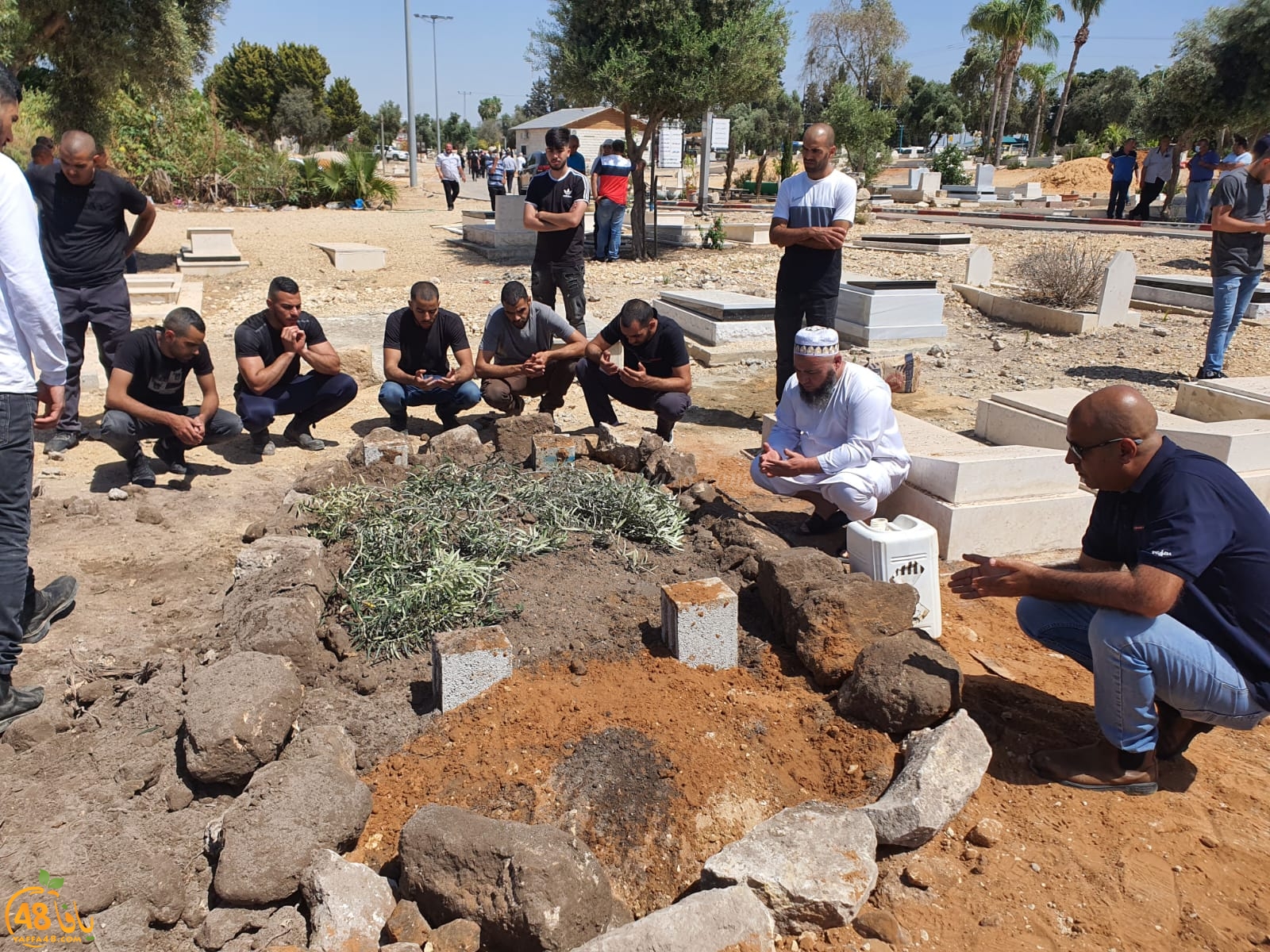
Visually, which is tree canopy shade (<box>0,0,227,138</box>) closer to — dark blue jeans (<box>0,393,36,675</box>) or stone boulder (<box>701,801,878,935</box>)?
dark blue jeans (<box>0,393,36,675</box>)

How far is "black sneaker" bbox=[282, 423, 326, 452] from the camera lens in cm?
595

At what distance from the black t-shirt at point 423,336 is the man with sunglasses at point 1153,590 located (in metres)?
4.09

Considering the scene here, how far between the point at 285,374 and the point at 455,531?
7.99 ft

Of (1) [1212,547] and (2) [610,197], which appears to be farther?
(2) [610,197]

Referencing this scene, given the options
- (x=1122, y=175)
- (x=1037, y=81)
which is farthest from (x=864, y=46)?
(x=1122, y=175)

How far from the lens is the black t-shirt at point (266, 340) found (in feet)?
18.3

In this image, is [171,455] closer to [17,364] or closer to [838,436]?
[17,364]

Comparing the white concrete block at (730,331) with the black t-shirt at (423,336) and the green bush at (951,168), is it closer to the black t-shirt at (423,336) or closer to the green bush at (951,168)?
the black t-shirt at (423,336)

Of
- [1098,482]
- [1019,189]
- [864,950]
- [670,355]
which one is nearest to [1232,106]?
[1019,189]

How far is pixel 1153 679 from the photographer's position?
268cm

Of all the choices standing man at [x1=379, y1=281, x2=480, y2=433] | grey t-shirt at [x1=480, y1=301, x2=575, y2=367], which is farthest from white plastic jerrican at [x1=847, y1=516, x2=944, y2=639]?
standing man at [x1=379, y1=281, x2=480, y2=433]

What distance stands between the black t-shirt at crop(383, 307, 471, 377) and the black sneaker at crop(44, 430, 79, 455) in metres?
2.04

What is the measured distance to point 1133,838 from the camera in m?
2.61

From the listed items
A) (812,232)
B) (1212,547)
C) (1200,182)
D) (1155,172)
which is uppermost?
(1155,172)
